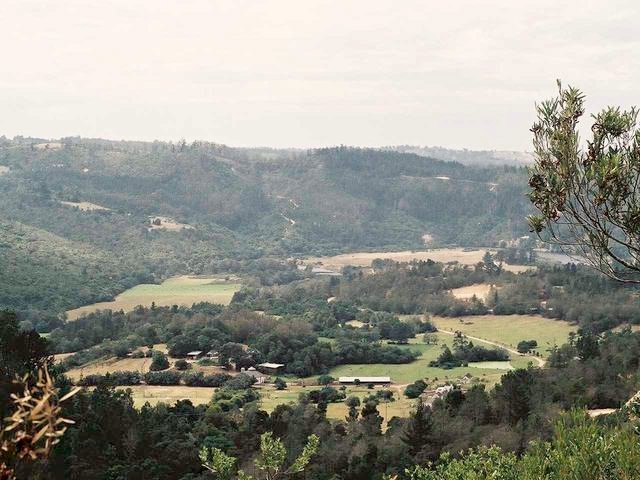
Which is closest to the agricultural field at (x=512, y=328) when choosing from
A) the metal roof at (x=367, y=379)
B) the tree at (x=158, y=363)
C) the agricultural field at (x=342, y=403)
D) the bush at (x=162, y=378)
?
the metal roof at (x=367, y=379)

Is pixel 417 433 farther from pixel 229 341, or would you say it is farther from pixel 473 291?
pixel 473 291

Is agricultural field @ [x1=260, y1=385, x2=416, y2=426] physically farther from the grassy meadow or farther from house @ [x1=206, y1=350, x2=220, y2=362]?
house @ [x1=206, y1=350, x2=220, y2=362]

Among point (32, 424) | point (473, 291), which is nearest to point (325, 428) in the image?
point (32, 424)

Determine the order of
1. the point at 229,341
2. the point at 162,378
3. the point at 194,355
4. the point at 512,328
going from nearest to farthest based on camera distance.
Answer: the point at 162,378, the point at 194,355, the point at 229,341, the point at 512,328

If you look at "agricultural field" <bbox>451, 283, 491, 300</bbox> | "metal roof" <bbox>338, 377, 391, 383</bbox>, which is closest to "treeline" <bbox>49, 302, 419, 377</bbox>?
"metal roof" <bbox>338, 377, 391, 383</bbox>

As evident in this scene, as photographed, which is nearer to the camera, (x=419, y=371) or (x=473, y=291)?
(x=419, y=371)

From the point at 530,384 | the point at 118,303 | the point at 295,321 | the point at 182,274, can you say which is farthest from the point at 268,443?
the point at 182,274

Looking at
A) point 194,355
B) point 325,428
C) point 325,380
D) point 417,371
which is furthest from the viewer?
point 194,355
